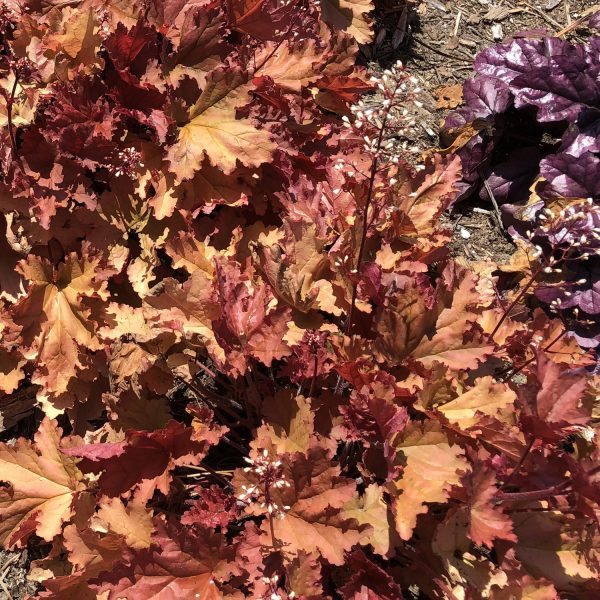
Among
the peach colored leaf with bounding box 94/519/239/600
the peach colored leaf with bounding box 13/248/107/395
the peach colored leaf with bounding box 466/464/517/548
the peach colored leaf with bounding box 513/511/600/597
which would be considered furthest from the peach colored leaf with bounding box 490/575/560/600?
the peach colored leaf with bounding box 13/248/107/395

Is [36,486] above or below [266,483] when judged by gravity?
below

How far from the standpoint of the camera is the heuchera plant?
2.87 metres

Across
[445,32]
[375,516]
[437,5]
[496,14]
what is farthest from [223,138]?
[496,14]

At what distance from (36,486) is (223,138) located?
139cm

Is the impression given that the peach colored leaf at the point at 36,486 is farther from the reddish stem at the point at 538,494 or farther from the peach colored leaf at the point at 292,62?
the peach colored leaf at the point at 292,62

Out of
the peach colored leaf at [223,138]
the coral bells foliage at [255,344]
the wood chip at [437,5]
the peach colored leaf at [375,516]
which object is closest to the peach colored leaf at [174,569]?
the coral bells foliage at [255,344]

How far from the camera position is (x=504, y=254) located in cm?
317

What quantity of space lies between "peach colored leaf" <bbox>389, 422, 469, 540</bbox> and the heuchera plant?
47.3 inches

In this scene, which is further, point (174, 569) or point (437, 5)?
point (437, 5)

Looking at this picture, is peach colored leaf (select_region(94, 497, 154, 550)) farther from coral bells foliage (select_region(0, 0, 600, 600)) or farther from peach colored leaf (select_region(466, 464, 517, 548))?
peach colored leaf (select_region(466, 464, 517, 548))

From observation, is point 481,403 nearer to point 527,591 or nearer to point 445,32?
point 527,591

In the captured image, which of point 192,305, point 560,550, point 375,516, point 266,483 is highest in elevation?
point 192,305

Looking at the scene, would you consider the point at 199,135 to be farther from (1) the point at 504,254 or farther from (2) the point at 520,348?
(1) the point at 504,254

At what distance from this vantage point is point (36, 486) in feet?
7.06
